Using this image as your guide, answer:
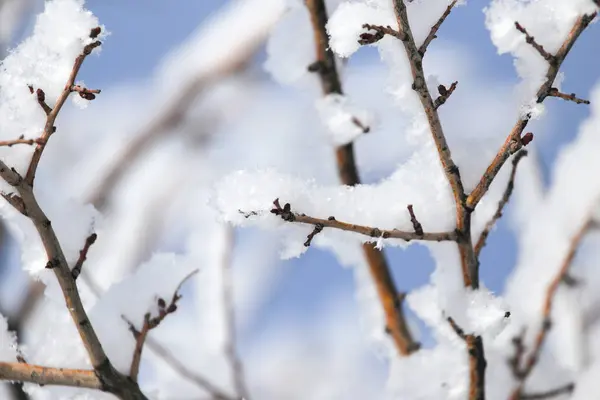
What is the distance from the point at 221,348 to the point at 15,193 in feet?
3.89

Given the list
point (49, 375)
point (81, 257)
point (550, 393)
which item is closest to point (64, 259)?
point (81, 257)

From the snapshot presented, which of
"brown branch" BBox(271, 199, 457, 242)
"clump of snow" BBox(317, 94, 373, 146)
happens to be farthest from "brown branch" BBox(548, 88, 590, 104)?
"clump of snow" BBox(317, 94, 373, 146)

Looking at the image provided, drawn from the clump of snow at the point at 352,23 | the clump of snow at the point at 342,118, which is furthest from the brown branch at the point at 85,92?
the clump of snow at the point at 342,118

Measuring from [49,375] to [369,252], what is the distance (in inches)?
29.0

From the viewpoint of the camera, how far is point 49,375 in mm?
825

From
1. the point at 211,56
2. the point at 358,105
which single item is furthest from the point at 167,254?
the point at 211,56

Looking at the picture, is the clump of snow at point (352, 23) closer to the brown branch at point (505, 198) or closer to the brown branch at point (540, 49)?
the brown branch at point (540, 49)

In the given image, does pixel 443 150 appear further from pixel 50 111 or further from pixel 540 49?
pixel 50 111

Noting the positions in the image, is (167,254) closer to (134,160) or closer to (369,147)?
(369,147)

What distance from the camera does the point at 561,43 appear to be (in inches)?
31.6

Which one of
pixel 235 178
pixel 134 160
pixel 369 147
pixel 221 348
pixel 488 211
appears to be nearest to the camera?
pixel 235 178

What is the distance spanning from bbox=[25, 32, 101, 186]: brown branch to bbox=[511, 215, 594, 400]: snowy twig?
0.95m

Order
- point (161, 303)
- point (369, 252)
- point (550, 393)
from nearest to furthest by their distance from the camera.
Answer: point (161, 303), point (550, 393), point (369, 252)

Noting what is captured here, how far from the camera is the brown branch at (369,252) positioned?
123 cm
